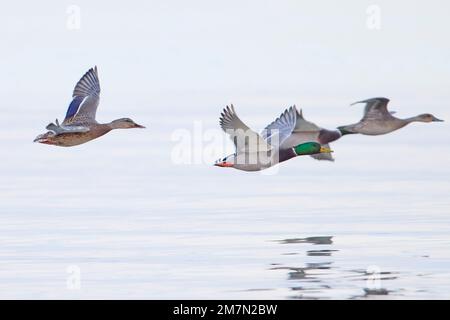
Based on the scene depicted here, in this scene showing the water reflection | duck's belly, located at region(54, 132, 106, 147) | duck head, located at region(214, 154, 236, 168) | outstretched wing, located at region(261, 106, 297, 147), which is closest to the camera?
the water reflection

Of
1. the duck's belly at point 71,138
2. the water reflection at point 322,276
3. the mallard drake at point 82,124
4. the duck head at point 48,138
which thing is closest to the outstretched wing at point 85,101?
the mallard drake at point 82,124

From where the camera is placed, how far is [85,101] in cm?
2367

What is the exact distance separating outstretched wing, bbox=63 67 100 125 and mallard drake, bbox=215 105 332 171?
2.28m

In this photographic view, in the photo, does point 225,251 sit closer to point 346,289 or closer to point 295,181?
point 346,289

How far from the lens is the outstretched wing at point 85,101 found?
2348 cm

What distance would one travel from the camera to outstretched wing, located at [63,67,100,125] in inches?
925

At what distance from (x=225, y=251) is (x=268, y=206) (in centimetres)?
346

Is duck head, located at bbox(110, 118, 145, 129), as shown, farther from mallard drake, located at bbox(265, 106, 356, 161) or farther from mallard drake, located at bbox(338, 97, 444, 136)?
mallard drake, located at bbox(338, 97, 444, 136)

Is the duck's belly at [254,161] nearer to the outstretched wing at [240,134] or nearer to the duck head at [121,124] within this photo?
the outstretched wing at [240,134]

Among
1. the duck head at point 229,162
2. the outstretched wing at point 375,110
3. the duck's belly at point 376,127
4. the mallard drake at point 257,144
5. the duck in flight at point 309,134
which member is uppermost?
the outstretched wing at point 375,110

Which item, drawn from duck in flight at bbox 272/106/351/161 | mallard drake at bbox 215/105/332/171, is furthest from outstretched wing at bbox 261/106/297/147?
duck in flight at bbox 272/106/351/161
